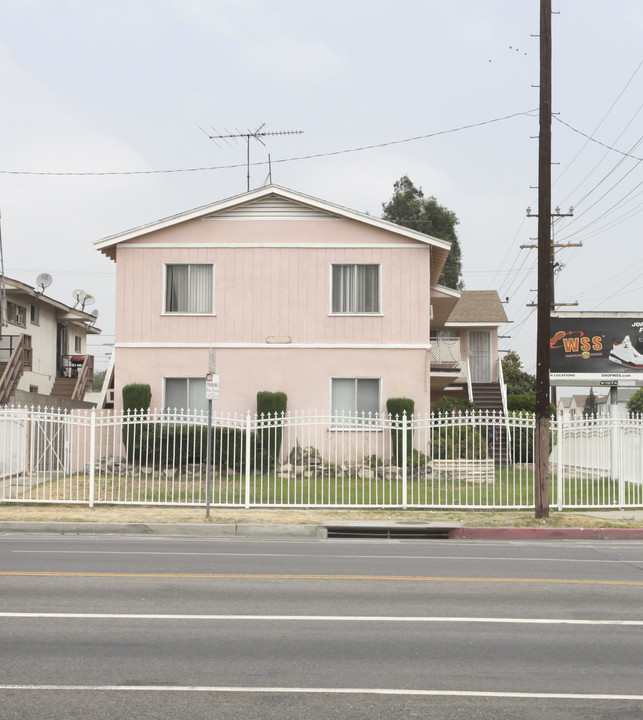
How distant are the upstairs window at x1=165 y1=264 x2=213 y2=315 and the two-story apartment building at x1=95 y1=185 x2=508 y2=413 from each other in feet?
0.10

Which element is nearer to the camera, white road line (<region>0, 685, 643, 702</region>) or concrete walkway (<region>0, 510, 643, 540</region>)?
white road line (<region>0, 685, 643, 702</region>)

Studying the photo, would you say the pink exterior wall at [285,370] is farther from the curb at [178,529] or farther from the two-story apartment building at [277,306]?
the curb at [178,529]

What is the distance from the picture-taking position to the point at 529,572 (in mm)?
12312

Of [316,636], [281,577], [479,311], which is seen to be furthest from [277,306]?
[316,636]

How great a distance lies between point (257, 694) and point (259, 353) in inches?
846

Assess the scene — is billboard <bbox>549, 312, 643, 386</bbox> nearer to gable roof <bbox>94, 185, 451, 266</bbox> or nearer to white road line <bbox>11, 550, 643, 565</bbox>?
gable roof <bbox>94, 185, 451, 266</bbox>

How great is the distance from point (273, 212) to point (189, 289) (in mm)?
3336

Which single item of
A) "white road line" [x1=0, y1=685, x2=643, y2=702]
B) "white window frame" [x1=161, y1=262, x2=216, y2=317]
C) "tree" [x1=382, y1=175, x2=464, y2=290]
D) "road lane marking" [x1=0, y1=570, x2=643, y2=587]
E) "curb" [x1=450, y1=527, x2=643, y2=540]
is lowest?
"curb" [x1=450, y1=527, x2=643, y2=540]

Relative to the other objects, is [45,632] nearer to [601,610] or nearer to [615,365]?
[601,610]

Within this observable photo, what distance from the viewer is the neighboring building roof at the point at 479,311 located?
42.2 m

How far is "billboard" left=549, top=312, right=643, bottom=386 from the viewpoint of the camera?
2547 centimetres

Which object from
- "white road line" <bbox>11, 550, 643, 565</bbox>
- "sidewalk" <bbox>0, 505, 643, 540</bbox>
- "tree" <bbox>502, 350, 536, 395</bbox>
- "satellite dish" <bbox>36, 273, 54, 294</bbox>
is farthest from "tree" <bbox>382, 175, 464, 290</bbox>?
"white road line" <bbox>11, 550, 643, 565</bbox>

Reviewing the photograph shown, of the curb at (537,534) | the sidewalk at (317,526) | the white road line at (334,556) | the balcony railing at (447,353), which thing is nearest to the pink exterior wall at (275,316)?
the balcony railing at (447,353)

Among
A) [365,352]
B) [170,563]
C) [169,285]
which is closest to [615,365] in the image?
[365,352]
